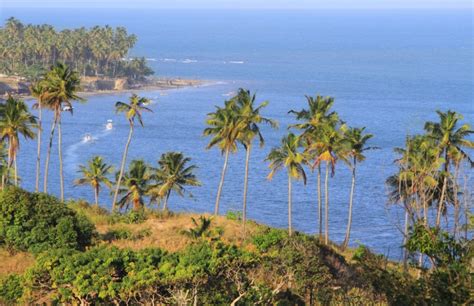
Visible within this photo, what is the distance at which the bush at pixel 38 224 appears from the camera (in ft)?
141

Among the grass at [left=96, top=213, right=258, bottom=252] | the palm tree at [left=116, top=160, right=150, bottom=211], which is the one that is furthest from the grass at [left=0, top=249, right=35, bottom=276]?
the palm tree at [left=116, top=160, right=150, bottom=211]

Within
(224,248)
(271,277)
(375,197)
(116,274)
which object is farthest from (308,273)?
(375,197)

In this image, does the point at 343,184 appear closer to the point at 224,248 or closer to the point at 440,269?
the point at 224,248

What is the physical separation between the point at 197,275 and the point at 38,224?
607 inches

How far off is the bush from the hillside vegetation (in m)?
0.06

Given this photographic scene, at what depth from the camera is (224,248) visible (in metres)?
32.7

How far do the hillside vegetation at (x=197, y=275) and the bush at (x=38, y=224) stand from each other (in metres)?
0.06

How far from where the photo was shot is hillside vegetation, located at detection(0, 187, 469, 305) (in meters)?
23.6

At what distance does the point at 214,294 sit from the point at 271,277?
16.2ft

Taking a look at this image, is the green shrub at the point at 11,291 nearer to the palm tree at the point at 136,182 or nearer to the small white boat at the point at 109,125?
the palm tree at the point at 136,182

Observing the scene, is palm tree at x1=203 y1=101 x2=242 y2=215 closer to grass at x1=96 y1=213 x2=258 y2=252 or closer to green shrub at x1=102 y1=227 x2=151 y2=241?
grass at x1=96 y1=213 x2=258 y2=252

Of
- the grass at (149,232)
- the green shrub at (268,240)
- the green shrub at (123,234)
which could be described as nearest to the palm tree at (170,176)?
the grass at (149,232)

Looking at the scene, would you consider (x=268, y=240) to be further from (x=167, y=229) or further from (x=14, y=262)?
(x=167, y=229)

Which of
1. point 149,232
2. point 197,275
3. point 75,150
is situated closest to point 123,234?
point 149,232
